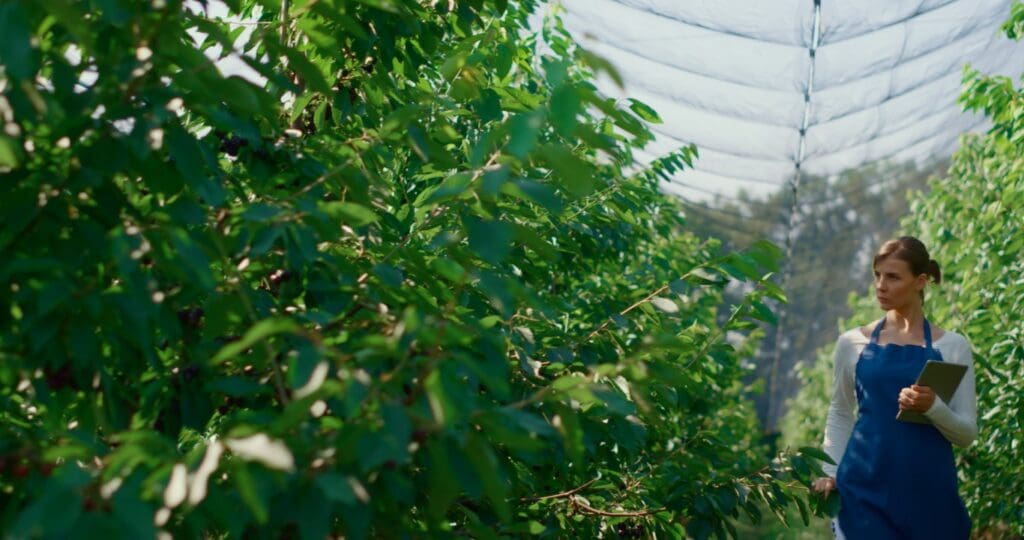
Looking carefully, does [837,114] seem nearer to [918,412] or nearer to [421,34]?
[918,412]

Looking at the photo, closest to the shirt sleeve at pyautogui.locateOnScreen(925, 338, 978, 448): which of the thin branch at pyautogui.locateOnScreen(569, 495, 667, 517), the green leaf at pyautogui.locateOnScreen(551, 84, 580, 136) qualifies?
the thin branch at pyautogui.locateOnScreen(569, 495, 667, 517)

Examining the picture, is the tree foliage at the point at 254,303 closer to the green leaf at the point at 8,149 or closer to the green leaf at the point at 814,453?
the green leaf at the point at 8,149

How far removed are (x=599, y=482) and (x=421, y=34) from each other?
1.02 meters

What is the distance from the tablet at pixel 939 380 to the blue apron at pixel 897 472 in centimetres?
6

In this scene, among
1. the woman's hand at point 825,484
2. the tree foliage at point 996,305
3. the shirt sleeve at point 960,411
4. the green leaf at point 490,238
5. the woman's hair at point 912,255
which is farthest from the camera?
the tree foliage at point 996,305

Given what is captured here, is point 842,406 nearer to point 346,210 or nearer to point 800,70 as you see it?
point 346,210

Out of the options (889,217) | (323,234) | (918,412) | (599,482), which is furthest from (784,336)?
(323,234)

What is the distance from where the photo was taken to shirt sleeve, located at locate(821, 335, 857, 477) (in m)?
3.42

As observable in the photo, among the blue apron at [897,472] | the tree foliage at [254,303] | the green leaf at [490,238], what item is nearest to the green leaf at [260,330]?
the tree foliage at [254,303]

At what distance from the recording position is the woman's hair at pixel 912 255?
131 inches

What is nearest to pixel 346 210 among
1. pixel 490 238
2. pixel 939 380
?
pixel 490 238

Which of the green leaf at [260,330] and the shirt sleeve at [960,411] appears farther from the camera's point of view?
the shirt sleeve at [960,411]

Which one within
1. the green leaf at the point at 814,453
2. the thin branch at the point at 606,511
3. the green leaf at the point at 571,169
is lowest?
the thin branch at the point at 606,511

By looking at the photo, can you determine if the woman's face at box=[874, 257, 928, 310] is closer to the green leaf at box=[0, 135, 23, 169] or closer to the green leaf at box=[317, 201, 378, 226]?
the green leaf at box=[317, 201, 378, 226]
